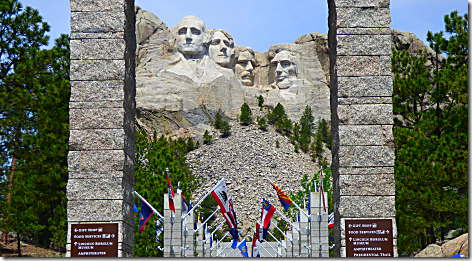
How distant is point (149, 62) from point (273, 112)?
58.9 ft

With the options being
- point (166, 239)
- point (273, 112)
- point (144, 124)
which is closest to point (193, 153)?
point (144, 124)

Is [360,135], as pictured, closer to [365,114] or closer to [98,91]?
[365,114]

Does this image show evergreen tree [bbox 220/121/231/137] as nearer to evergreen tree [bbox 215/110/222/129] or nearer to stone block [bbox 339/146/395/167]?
evergreen tree [bbox 215/110/222/129]

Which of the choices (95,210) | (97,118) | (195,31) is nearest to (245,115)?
(195,31)

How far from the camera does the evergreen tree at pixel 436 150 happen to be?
1967 cm

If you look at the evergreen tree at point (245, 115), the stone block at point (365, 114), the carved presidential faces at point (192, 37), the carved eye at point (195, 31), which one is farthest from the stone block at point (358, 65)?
the evergreen tree at point (245, 115)

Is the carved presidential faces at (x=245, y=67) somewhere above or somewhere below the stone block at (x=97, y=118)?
above

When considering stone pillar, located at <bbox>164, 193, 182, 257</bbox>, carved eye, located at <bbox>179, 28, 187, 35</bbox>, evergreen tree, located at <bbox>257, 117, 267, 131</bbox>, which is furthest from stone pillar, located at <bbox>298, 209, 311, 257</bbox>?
evergreen tree, located at <bbox>257, 117, 267, 131</bbox>

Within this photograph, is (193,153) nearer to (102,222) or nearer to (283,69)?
(283,69)

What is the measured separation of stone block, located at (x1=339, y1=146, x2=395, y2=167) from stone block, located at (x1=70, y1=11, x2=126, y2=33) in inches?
170

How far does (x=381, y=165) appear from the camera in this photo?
31.1ft

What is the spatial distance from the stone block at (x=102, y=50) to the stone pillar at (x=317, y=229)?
12983mm

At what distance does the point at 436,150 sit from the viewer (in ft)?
66.2

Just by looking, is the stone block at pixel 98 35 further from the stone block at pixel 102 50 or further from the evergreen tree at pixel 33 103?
the evergreen tree at pixel 33 103
